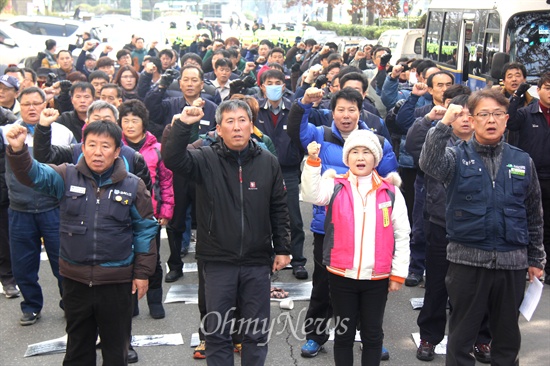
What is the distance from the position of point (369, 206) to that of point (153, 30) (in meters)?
30.2

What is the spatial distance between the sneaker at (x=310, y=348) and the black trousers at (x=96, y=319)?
5.02 ft

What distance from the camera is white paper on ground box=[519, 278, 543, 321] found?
485cm

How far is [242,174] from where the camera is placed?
4.93 meters

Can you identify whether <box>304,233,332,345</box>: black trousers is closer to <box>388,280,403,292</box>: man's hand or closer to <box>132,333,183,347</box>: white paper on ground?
<box>388,280,403,292</box>: man's hand

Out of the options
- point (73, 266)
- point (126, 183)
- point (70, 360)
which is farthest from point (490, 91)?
point (70, 360)

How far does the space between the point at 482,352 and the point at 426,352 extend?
401mm

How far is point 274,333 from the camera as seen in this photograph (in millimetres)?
6352

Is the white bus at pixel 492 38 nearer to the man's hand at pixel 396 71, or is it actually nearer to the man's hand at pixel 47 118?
the man's hand at pixel 396 71

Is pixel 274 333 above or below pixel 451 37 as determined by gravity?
below

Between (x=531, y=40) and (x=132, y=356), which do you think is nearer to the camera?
(x=132, y=356)

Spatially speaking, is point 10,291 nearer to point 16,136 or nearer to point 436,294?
point 16,136

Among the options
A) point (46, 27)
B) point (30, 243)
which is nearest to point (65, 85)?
point (30, 243)

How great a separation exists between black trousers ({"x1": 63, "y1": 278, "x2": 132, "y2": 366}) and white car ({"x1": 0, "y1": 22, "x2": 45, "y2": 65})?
1908 cm

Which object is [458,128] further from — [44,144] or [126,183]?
[44,144]
